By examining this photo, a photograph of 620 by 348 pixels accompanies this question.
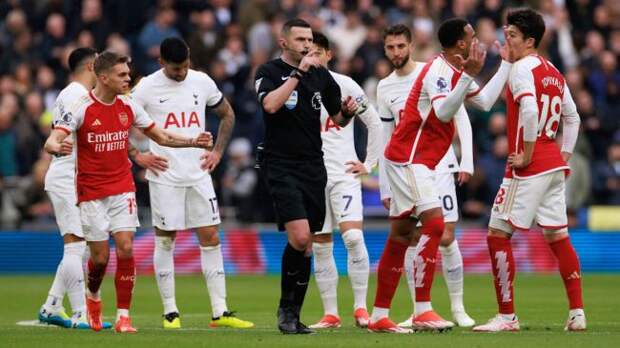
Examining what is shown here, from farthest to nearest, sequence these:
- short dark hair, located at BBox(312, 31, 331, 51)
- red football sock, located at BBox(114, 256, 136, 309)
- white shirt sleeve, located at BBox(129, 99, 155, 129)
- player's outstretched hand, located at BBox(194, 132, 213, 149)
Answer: short dark hair, located at BBox(312, 31, 331, 51), white shirt sleeve, located at BBox(129, 99, 155, 129), red football sock, located at BBox(114, 256, 136, 309), player's outstretched hand, located at BBox(194, 132, 213, 149)

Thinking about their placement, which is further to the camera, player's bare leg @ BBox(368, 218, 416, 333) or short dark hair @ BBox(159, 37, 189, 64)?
short dark hair @ BBox(159, 37, 189, 64)

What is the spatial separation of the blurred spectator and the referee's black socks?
11877 millimetres

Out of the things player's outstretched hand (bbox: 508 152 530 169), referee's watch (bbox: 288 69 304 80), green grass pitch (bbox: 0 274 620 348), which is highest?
referee's watch (bbox: 288 69 304 80)

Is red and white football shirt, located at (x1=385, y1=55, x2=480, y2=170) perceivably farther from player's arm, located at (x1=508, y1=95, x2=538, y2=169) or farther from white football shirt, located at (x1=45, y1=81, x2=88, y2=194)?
white football shirt, located at (x1=45, y1=81, x2=88, y2=194)

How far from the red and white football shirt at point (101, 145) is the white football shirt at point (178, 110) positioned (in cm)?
82

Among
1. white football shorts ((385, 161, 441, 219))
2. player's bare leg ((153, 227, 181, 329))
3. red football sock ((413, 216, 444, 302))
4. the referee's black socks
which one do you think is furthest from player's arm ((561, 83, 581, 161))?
player's bare leg ((153, 227, 181, 329))

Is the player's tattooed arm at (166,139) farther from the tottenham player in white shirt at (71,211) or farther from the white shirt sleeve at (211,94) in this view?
the white shirt sleeve at (211,94)

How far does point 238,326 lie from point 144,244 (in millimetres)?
9663

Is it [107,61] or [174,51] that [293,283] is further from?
[174,51]

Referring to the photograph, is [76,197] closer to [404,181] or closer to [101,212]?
[101,212]

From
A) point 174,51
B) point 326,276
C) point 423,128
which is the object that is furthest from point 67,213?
point 423,128

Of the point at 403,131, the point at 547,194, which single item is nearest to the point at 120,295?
the point at 403,131

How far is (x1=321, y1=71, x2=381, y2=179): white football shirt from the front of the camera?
51.0ft

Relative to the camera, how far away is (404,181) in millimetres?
13422
